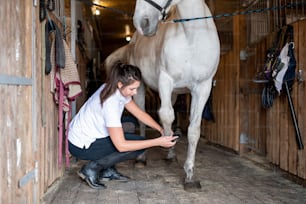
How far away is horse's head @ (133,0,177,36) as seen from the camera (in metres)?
2.24

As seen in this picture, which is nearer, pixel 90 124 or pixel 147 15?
pixel 147 15

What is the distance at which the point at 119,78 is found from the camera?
2273 millimetres

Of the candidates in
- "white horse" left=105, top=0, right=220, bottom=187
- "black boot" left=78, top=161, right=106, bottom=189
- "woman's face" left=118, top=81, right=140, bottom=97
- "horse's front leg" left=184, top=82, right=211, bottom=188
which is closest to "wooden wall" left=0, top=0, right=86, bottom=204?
"black boot" left=78, top=161, right=106, bottom=189

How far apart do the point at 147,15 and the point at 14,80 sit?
0.99 meters

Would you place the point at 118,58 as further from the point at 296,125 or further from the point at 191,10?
the point at 296,125

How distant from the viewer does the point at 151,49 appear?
335cm

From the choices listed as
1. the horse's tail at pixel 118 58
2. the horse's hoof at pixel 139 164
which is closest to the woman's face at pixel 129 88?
the horse's hoof at pixel 139 164

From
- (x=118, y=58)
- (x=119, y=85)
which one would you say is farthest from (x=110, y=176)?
(x=118, y=58)

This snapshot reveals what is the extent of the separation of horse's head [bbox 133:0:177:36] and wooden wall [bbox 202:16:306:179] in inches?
43.8

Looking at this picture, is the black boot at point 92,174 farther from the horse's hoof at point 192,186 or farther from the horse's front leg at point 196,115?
the horse's front leg at point 196,115

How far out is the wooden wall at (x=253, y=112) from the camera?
2.67m

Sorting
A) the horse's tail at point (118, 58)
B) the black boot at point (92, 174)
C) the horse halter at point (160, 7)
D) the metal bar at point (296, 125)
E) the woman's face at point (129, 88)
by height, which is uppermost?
the horse halter at point (160, 7)

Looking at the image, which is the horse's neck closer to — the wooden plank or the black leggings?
the wooden plank

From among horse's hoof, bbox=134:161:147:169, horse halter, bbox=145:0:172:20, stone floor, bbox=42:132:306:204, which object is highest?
horse halter, bbox=145:0:172:20
